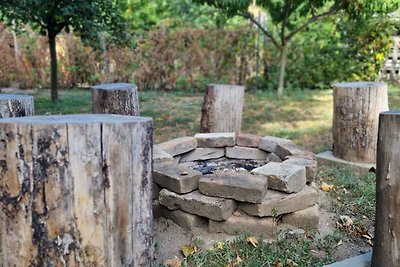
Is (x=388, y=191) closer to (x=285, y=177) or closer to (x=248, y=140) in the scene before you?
(x=285, y=177)

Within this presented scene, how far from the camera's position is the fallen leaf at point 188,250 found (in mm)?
2648

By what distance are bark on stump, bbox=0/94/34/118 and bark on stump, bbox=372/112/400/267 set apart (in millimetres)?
2140

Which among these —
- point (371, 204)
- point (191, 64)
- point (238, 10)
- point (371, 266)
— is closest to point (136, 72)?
point (191, 64)

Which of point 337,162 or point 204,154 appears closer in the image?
point 204,154

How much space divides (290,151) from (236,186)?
1.01m

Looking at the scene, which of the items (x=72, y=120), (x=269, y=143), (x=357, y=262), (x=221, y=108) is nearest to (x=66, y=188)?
(x=72, y=120)

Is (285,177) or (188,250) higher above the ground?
(285,177)

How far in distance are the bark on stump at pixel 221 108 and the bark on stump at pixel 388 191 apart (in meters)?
2.74

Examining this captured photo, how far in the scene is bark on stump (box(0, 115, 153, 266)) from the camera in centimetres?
180

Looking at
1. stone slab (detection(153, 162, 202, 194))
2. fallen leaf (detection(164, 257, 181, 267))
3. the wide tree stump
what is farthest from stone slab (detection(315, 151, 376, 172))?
fallen leaf (detection(164, 257, 181, 267))

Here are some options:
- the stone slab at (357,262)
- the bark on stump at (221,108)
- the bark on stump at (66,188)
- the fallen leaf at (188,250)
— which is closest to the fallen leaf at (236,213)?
the fallen leaf at (188,250)

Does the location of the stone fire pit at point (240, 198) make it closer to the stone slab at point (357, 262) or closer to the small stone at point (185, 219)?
the small stone at point (185, 219)

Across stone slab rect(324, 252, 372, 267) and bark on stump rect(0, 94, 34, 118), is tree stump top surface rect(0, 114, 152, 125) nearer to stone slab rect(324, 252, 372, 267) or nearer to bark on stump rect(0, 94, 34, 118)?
bark on stump rect(0, 94, 34, 118)

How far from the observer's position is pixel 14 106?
8.80ft
